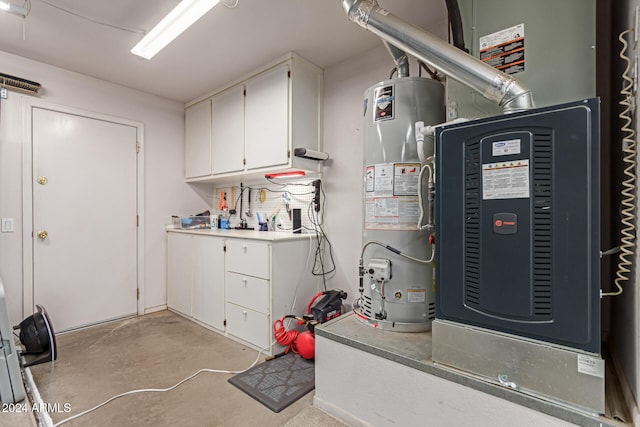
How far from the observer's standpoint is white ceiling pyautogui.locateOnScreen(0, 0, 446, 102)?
6.82ft

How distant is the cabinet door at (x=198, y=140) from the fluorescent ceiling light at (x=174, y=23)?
1292 mm

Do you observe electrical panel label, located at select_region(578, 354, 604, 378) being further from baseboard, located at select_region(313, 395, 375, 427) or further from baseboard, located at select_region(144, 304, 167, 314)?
baseboard, located at select_region(144, 304, 167, 314)

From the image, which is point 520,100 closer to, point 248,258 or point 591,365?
point 591,365

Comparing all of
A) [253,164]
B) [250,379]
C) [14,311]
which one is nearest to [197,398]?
[250,379]

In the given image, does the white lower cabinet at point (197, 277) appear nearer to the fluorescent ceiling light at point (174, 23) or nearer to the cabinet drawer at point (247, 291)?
the cabinet drawer at point (247, 291)

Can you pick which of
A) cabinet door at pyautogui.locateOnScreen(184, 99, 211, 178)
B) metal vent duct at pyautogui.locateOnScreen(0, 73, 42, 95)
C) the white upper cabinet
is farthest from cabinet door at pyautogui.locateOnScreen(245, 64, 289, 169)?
metal vent duct at pyautogui.locateOnScreen(0, 73, 42, 95)

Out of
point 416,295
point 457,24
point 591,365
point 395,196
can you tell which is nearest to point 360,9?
point 457,24

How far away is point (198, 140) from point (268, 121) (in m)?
1.33

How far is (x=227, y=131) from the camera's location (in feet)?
10.8

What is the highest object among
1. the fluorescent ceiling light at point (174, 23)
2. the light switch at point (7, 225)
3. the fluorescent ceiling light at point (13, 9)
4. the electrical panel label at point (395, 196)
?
the fluorescent ceiling light at point (13, 9)

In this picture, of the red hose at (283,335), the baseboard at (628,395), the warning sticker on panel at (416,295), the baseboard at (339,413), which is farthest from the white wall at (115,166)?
the baseboard at (628,395)

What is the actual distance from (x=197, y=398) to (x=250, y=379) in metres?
0.36

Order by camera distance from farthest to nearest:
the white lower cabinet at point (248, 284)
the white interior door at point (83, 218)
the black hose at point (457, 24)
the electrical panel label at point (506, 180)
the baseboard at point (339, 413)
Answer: the white interior door at point (83, 218), the white lower cabinet at point (248, 284), the baseboard at point (339, 413), the black hose at point (457, 24), the electrical panel label at point (506, 180)

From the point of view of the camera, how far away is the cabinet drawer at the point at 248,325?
2506 millimetres
